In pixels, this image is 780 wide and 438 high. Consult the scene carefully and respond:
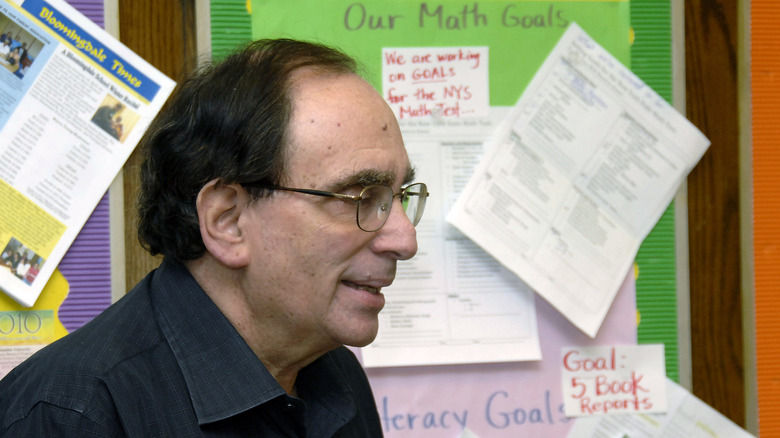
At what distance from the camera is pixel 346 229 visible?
0.76 metres

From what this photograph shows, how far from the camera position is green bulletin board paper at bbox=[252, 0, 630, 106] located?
43.2 inches

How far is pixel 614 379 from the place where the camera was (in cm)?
118

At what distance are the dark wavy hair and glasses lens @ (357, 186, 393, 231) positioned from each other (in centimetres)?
9

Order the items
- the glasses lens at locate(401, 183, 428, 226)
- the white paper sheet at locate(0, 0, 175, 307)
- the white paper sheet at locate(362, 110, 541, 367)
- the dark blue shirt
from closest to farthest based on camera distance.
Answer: the dark blue shirt, the glasses lens at locate(401, 183, 428, 226), the white paper sheet at locate(0, 0, 175, 307), the white paper sheet at locate(362, 110, 541, 367)

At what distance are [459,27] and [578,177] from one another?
29cm

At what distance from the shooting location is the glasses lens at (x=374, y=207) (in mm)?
769

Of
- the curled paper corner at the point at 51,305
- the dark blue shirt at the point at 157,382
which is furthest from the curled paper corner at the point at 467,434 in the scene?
the curled paper corner at the point at 51,305

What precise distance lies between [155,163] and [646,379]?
2.65 ft

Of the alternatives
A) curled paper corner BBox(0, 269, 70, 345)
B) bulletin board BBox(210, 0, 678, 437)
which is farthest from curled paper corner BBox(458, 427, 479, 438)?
curled paper corner BBox(0, 269, 70, 345)

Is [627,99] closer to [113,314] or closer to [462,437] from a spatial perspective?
[462,437]

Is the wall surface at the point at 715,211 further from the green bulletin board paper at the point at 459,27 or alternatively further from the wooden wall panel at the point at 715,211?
the green bulletin board paper at the point at 459,27

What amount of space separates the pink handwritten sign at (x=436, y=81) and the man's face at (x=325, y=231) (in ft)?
1.14

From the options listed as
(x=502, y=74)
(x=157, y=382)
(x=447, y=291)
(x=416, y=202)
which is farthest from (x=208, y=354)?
(x=502, y=74)

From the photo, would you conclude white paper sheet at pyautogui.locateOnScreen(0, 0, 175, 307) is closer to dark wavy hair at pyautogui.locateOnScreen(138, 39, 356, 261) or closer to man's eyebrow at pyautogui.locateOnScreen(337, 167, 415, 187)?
dark wavy hair at pyautogui.locateOnScreen(138, 39, 356, 261)
